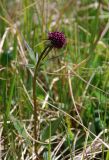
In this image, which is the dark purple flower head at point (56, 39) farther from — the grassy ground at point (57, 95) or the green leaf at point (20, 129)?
the green leaf at point (20, 129)

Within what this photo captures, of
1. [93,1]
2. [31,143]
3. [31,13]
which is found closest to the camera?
[31,143]

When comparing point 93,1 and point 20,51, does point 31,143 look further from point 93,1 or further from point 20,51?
point 93,1

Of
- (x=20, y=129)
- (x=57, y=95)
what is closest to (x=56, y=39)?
(x=20, y=129)

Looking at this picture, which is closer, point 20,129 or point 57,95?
point 20,129

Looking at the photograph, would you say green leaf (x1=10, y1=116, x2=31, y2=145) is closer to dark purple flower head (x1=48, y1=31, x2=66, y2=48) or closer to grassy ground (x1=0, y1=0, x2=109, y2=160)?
grassy ground (x1=0, y1=0, x2=109, y2=160)

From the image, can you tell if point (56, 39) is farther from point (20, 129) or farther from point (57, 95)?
point (57, 95)

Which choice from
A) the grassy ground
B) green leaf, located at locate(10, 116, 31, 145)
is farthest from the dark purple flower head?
green leaf, located at locate(10, 116, 31, 145)

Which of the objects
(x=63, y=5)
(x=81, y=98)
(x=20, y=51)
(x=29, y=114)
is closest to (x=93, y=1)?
(x=63, y=5)

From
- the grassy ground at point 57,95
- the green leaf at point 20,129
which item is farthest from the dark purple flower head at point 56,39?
the green leaf at point 20,129
